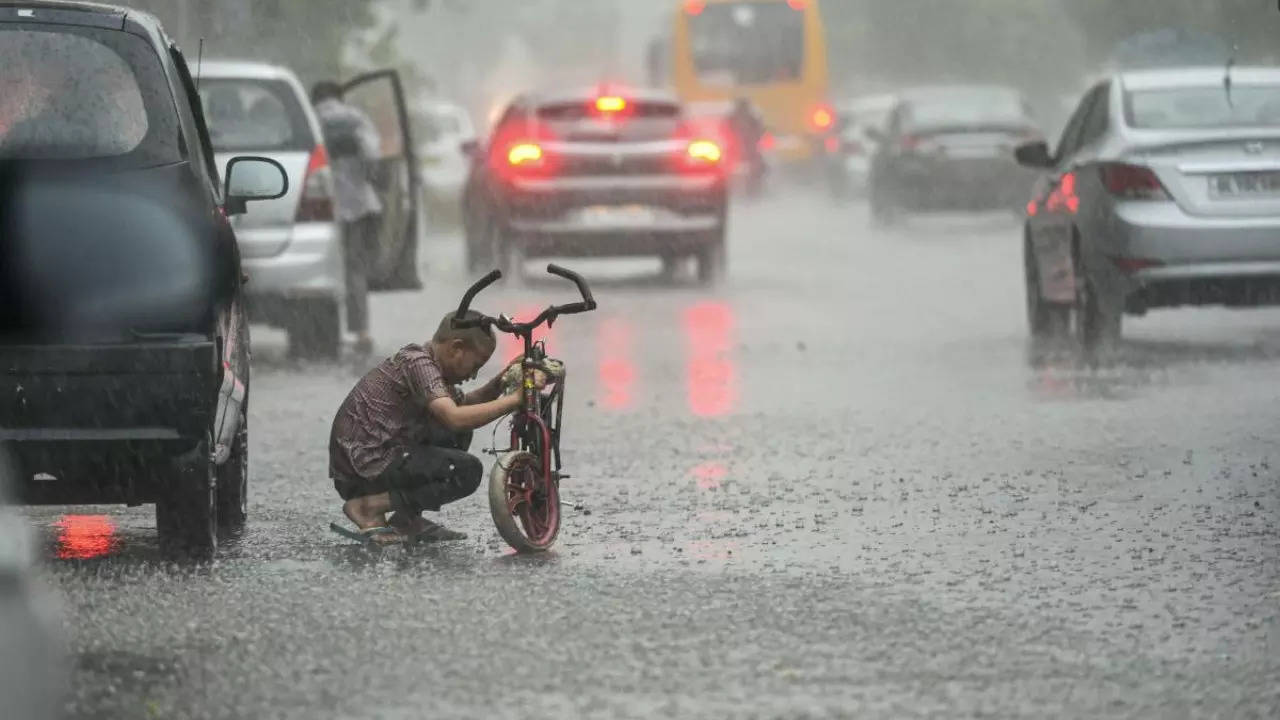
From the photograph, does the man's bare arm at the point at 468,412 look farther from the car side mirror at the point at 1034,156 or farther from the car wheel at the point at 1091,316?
the car side mirror at the point at 1034,156

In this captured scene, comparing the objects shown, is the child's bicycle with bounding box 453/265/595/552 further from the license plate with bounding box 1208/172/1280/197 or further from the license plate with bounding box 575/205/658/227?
the license plate with bounding box 575/205/658/227

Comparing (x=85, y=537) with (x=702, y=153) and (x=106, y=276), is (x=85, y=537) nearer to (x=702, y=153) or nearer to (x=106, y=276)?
(x=106, y=276)

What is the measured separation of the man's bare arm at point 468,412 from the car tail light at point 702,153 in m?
15.0

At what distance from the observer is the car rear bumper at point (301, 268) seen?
1553 centimetres

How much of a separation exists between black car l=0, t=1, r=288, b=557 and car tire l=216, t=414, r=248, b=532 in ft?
2.26

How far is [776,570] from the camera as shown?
8.32 metres

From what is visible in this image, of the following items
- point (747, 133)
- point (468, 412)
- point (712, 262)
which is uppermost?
point (468, 412)

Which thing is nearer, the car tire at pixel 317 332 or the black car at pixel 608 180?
the car tire at pixel 317 332

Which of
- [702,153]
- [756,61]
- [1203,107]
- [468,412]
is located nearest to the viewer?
[468,412]

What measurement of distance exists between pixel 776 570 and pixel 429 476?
3.80 ft

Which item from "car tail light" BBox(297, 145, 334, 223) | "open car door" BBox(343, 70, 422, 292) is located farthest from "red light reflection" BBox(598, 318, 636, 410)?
"car tail light" BBox(297, 145, 334, 223)

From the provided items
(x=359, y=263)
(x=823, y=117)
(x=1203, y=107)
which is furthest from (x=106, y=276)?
(x=823, y=117)

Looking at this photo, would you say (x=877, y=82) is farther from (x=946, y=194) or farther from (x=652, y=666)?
(x=652, y=666)

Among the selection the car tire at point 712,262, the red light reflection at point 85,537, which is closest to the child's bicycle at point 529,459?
the red light reflection at point 85,537
